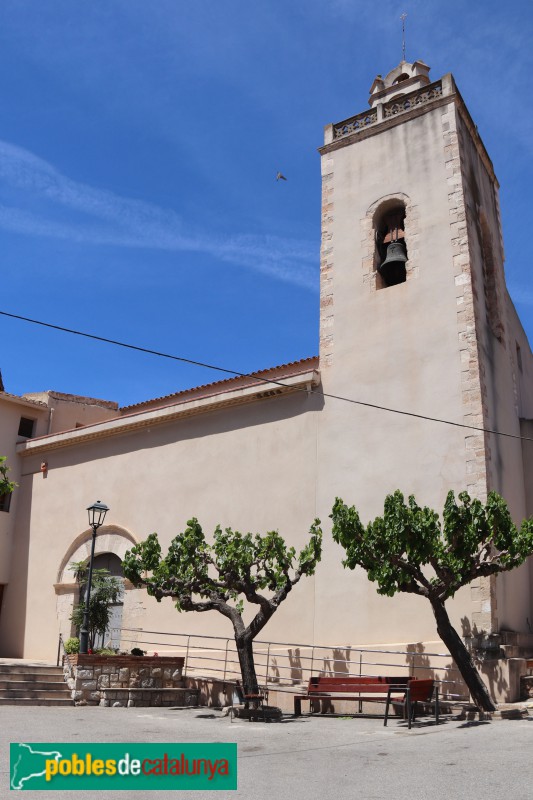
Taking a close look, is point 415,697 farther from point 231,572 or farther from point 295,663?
point 295,663

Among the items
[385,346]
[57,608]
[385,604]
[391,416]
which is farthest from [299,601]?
[57,608]

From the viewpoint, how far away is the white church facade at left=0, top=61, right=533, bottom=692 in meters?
15.7

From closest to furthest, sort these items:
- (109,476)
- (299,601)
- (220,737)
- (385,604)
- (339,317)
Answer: (220,737) < (385,604) < (299,601) < (339,317) < (109,476)

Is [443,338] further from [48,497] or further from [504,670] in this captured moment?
[48,497]

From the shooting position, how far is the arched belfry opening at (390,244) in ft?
59.6

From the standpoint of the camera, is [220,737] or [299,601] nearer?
[220,737]

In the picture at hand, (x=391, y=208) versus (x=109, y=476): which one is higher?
(x=391, y=208)

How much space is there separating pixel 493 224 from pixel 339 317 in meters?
5.10

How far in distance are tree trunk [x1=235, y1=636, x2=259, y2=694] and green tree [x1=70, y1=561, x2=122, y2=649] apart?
477 centimetres

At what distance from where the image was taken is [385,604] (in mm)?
15266

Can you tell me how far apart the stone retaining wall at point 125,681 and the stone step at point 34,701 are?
0.19 m

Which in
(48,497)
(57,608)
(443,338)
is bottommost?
(57,608)

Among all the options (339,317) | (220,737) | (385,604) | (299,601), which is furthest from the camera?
(339,317)

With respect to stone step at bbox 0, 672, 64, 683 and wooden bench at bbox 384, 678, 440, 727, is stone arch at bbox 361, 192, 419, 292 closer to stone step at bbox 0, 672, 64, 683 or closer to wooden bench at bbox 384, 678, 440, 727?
wooden bench at bbox 384, 678, 440, 727
